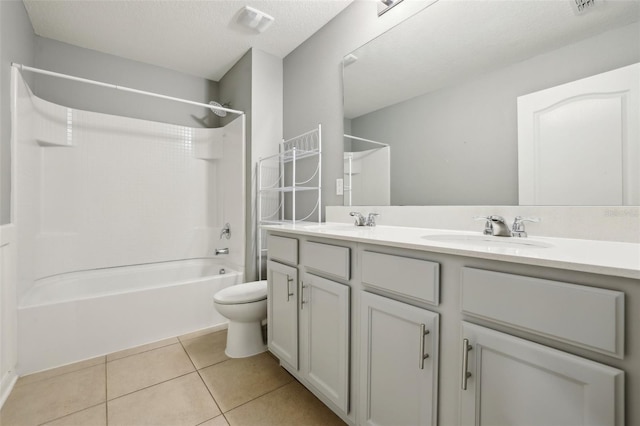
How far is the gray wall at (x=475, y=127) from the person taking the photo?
3.26ft

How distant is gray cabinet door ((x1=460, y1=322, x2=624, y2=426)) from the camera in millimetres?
573

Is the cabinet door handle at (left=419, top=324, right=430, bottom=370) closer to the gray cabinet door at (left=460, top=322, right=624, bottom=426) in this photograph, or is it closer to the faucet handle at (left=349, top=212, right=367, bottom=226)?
the gray cabinet door at (left=460, top=322, right=624, bottom=426)

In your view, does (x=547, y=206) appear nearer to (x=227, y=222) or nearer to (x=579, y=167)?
(x=579, y=167)

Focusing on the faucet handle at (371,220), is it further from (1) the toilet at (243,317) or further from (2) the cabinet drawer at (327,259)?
(1) the toilet at (243,317)

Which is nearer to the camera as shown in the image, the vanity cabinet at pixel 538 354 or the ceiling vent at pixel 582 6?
the vanity cabinet at pixel 538 354

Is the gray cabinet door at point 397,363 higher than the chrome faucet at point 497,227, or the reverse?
the chrome faucet at point 497,227

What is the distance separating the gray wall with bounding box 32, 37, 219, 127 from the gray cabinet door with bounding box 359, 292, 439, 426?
284 centimetres

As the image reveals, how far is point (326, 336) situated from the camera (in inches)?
49.9

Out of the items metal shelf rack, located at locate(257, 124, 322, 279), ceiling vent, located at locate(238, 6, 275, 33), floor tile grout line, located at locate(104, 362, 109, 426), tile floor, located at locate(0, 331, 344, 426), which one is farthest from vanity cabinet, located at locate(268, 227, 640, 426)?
ceiling vent, located at locate(238, 6, 275, 33)

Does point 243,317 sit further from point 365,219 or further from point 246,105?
point 246,105

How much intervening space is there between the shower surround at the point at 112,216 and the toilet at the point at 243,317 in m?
0.53

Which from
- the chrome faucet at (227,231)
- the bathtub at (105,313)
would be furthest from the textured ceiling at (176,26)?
the bathtub at (105,313)

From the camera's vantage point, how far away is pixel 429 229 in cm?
143

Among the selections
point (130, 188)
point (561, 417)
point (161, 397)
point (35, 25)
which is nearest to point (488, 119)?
point (561, 417)
